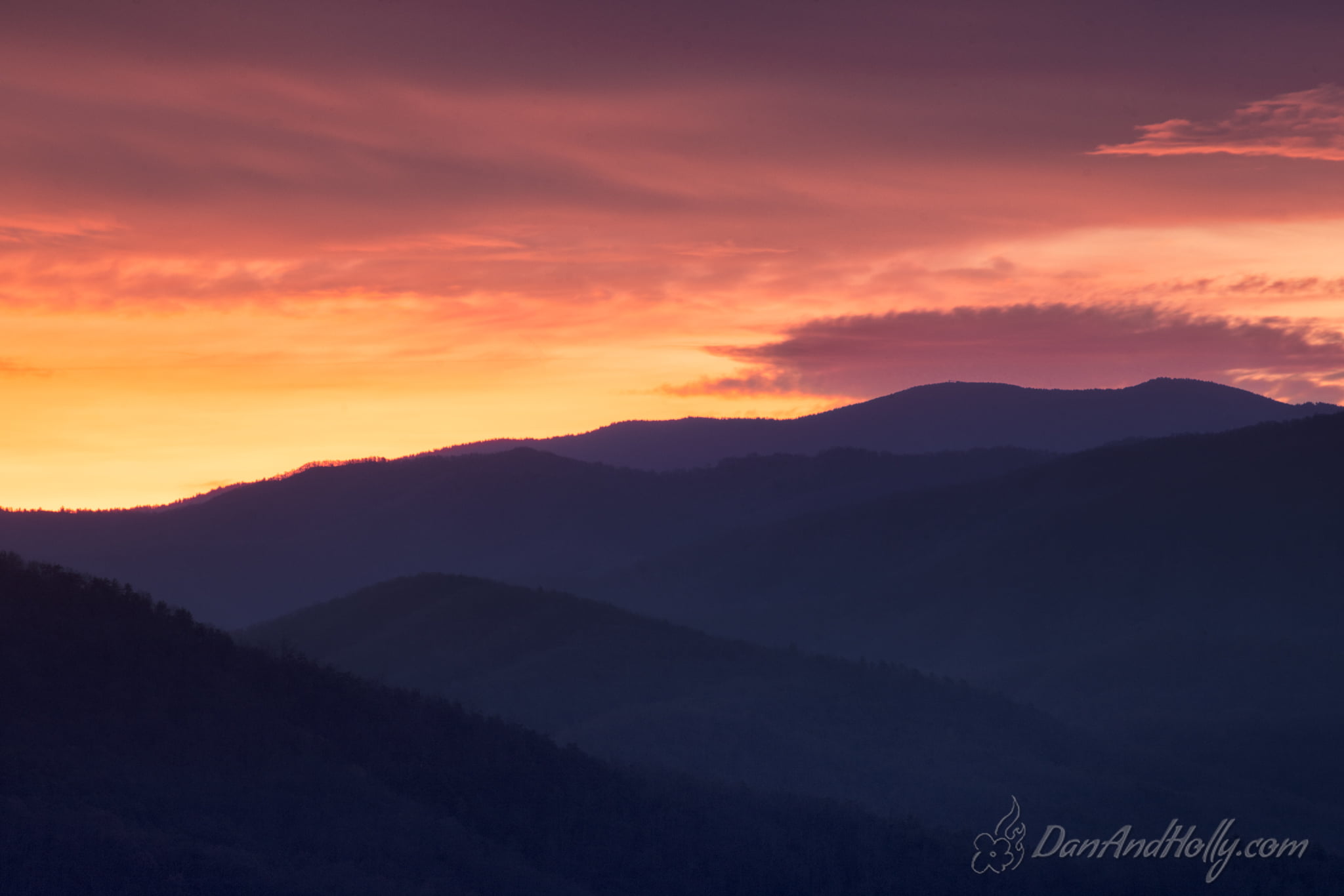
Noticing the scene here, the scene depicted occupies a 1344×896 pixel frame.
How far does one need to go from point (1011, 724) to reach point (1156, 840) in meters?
24.1

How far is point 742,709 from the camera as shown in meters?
59.3

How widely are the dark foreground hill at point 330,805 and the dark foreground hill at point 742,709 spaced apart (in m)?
6.50

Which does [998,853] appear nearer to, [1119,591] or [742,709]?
[742,709]

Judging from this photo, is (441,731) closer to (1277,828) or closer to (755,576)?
(1277,828)

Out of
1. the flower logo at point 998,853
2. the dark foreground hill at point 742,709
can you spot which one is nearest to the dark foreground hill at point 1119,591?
the dark foreground hill at point 742,709

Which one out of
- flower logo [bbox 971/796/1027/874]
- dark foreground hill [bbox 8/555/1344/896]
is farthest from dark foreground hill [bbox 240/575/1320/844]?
flower logo [bbox 971/796/1027/874]

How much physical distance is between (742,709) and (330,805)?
35.9 metres

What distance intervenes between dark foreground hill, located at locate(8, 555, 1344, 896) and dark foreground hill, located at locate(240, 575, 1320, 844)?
21.3ft

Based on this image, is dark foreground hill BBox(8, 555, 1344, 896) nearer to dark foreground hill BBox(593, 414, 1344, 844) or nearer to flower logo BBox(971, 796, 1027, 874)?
flower logo BBox(971, 796, 1027, 874)

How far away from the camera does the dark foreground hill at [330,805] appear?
21.4 m

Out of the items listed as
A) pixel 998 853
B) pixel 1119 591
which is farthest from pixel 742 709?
pixel 1119 591

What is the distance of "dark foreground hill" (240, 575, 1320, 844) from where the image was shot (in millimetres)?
48281

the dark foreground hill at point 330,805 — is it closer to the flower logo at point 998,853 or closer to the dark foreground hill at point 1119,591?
Answer: the flower logo at point 998,853

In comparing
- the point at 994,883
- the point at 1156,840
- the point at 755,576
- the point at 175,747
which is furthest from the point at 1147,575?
the point at 175,747
